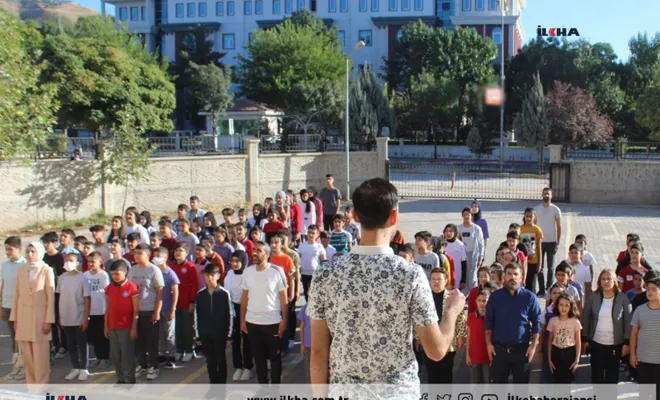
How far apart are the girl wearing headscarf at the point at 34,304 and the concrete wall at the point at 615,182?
70.7 ft

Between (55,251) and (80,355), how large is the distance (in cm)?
167

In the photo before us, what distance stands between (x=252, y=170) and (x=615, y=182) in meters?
13.1

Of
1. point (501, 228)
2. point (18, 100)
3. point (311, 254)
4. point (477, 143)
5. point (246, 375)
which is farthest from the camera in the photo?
point (477, 143)

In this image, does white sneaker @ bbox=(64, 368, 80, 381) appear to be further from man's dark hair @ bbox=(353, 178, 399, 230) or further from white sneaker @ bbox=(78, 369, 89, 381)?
man's dark hair @ bbox=(353, 178, 399, 230)

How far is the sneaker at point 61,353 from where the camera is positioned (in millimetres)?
9477

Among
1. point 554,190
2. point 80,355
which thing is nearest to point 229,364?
point 80,355

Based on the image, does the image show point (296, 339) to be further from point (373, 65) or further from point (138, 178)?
point (373, 65)

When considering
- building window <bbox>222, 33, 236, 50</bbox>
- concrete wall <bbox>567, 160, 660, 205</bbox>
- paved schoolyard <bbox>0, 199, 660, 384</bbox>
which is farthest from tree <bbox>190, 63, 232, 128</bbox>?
concrete wall <bbox>567, 160, 660, 205</bbox>

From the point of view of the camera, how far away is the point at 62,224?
20.9m

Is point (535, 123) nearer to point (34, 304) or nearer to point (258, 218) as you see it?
point (258, 218)

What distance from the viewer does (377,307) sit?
3195 millimetres

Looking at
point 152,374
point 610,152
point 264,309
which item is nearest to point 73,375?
point 152,374

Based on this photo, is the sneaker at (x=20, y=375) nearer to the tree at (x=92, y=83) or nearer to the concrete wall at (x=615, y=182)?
the concrete wall at (x=615, y=182)

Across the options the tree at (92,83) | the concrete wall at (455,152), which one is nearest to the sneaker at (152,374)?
the tree at (92,83)
